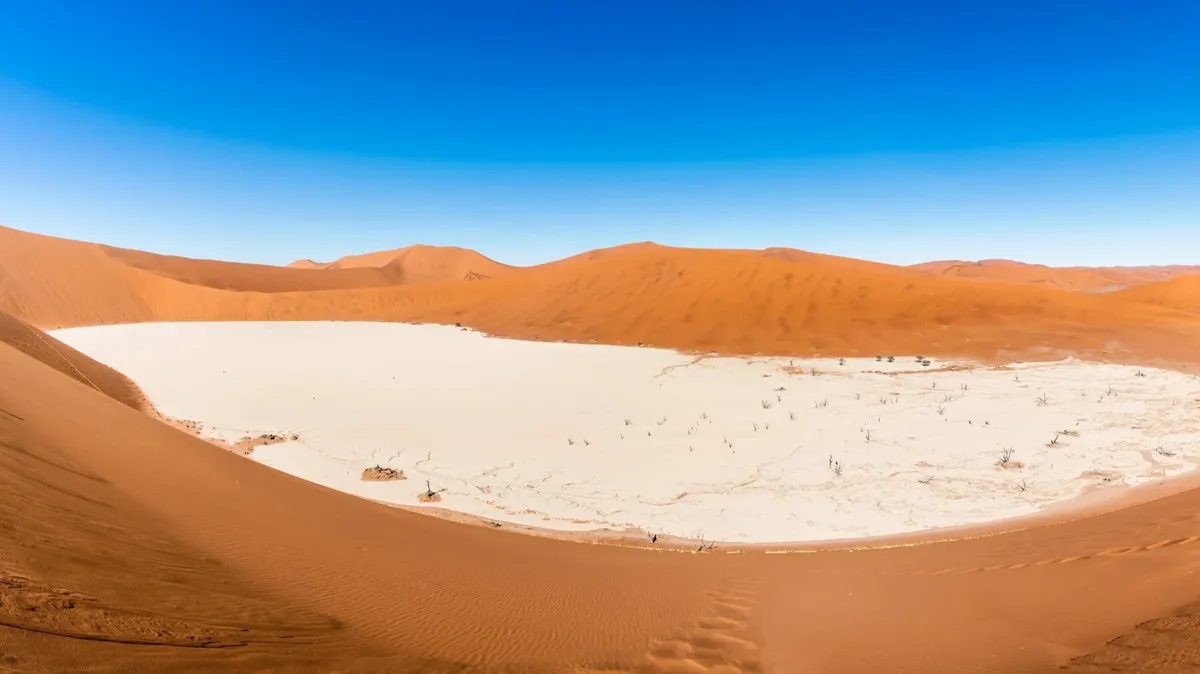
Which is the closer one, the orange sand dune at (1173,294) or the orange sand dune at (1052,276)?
the orange sand dune at (1173,294)

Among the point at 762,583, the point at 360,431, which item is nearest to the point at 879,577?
the point at 762,583

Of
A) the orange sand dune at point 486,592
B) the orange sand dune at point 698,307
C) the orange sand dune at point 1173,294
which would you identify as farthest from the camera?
the orange sand dune at point 1173,294

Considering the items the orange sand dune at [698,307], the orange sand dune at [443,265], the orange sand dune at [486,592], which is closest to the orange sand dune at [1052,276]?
the orange sand dune at [698,307]

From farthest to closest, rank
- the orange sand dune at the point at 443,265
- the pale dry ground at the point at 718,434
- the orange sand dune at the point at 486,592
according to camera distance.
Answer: the orange sand dune at the point at 443,265, the pale dry ground at the point at 718,434, the orange sand dune at the point at 486,592

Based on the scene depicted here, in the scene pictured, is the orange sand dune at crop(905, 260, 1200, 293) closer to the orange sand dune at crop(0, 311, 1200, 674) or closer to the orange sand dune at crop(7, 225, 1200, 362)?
the orange sand dune at crop(7, 225, 1200, 362)

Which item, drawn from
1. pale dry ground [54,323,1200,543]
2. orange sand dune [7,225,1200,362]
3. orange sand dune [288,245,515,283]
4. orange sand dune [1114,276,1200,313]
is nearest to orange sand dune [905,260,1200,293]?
orange sand dune [1114,276,1200,313]

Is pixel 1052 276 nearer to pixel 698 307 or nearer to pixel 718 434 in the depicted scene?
pixel 698 307

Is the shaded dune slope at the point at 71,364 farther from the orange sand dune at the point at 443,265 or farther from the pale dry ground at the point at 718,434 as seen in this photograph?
the orange sand dune at the point at 443,265

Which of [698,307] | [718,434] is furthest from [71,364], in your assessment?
[698,307]
